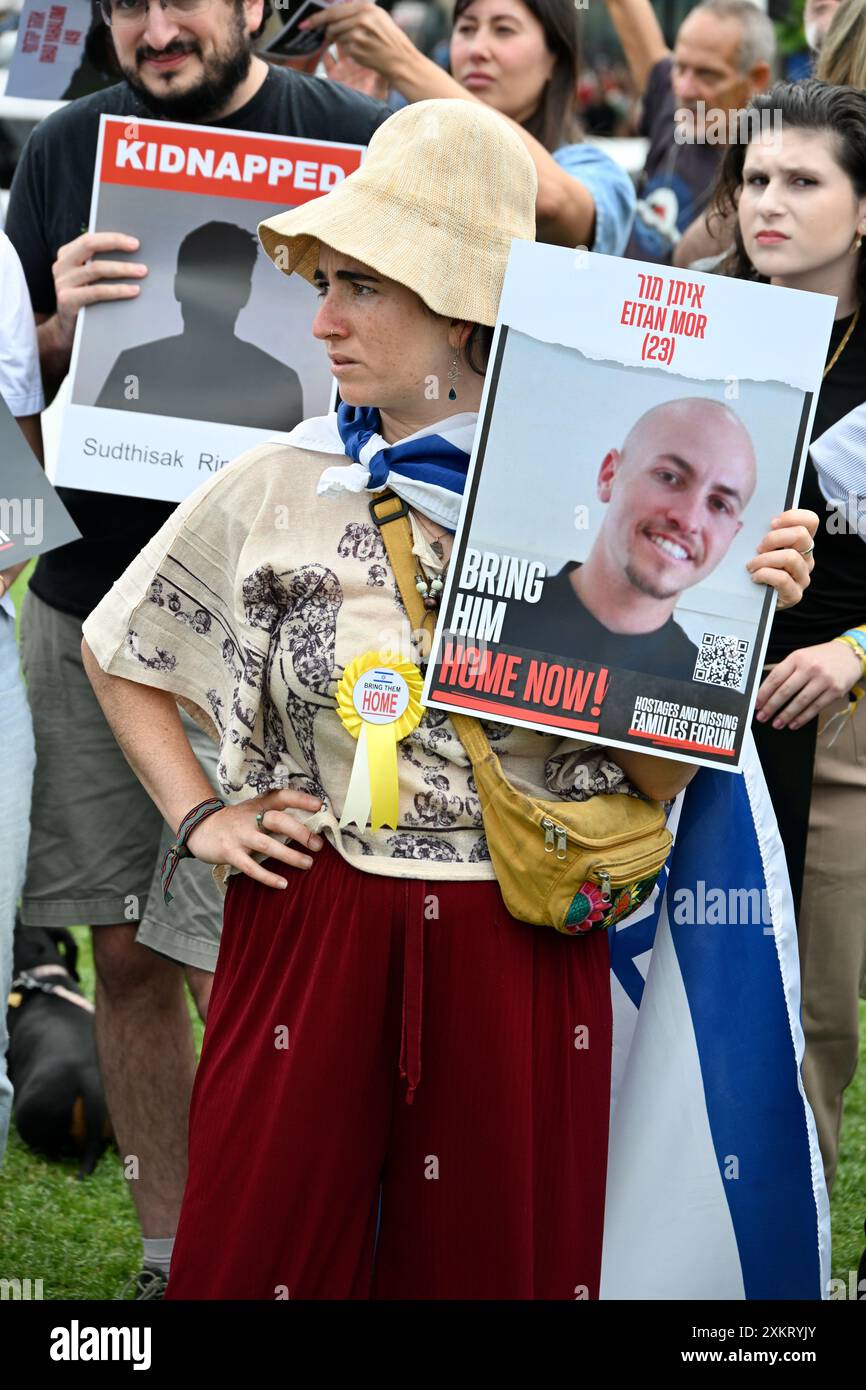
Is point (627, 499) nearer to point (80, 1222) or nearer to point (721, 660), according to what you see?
point (721, 660)

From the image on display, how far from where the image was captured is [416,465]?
2475mm

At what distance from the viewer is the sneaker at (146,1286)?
363cm

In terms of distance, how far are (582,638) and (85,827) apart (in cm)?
164

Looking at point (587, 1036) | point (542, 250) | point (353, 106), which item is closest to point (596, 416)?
point (542, 250)

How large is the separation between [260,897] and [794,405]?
1.01m

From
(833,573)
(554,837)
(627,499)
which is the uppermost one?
(833,573)

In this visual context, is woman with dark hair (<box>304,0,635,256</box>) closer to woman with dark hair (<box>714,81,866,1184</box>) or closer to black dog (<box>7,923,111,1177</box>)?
woman with dark hair (<box>714,81,866,1184</box>)

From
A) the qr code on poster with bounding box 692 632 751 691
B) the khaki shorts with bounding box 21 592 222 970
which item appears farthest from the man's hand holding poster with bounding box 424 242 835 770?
the khaki shorts with bounding box 21 592 222 970

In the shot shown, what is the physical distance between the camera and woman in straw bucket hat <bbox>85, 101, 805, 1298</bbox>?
7.98ft

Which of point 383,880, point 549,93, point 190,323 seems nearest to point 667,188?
point 549,93

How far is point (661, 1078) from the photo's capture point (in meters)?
2.90

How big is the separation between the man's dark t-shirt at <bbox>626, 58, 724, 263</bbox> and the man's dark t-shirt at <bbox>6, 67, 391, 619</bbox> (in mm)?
2351

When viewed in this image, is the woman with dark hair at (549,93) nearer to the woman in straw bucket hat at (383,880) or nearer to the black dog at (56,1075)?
the woman in straw bucket hat at (383,880)

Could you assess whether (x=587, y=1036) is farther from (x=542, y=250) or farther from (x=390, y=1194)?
(x=542, y=250)
